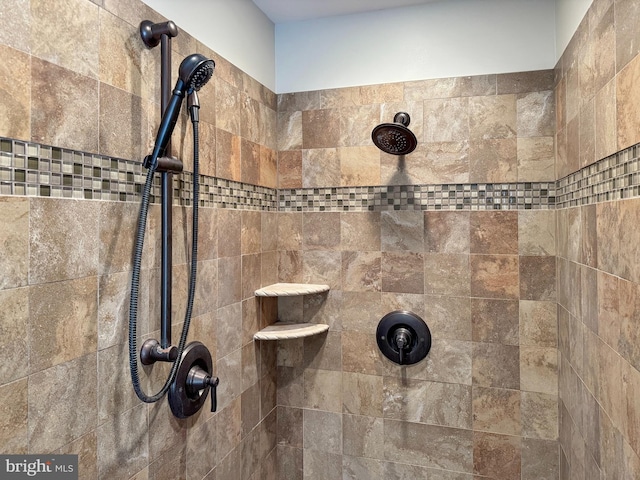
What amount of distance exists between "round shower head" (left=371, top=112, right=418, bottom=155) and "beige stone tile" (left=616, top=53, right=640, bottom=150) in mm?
692

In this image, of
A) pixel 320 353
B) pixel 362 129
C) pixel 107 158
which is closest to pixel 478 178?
pixel 362 129

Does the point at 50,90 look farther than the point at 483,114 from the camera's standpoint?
No

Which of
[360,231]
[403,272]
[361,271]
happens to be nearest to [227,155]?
[360,231]

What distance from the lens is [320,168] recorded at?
2037 millimetres

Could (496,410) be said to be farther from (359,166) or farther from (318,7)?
(318,7)

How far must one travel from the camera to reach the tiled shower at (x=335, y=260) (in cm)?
93

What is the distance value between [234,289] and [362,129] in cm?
98

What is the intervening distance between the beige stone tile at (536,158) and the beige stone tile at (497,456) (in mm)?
1157

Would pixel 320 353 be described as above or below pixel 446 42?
below

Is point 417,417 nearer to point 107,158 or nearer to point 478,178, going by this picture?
point 478,178

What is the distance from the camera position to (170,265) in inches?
48.1

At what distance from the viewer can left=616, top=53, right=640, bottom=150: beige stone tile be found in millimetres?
955

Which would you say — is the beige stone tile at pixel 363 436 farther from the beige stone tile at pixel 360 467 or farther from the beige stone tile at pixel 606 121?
the beige stone tile at pixel 606 121

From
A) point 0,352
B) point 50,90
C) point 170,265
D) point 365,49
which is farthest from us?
point 365,49
